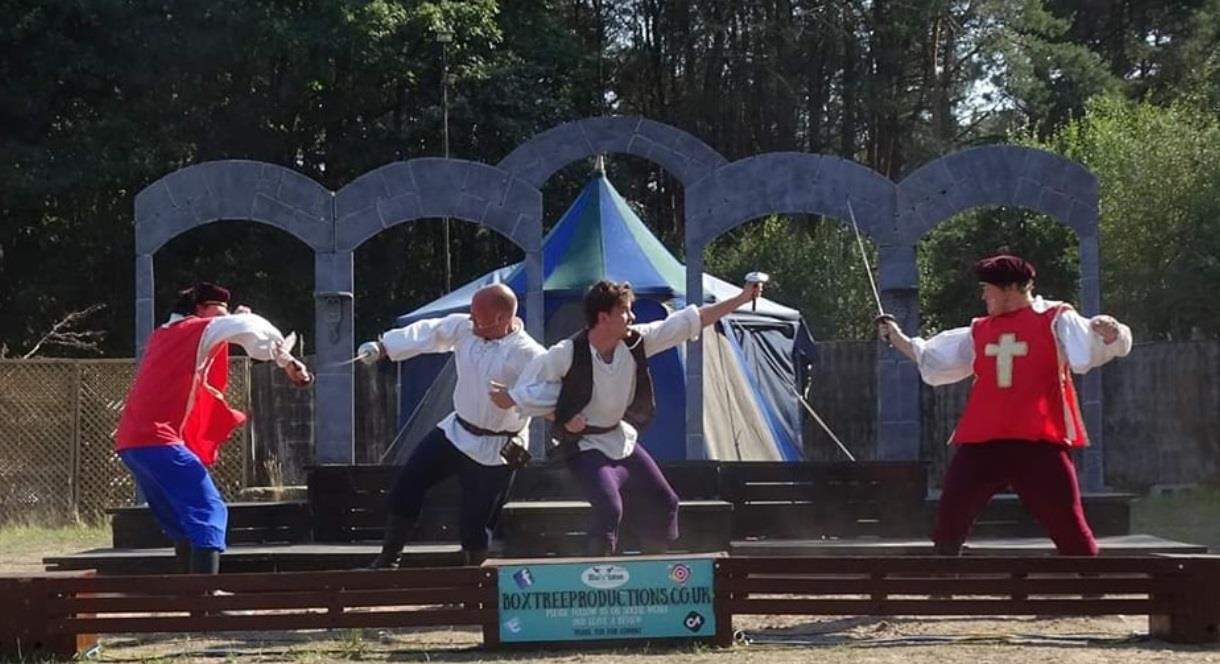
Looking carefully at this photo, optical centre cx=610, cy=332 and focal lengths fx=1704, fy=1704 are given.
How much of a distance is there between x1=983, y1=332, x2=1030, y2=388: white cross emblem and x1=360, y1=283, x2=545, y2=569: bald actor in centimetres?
204

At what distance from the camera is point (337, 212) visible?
11.1m

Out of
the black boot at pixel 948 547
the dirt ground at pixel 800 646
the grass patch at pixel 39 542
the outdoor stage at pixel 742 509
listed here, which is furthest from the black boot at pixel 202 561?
the grass patch at pixel 39 542

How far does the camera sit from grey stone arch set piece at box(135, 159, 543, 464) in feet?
36.0

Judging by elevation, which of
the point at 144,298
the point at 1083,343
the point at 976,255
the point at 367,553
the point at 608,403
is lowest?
the point at 367,553

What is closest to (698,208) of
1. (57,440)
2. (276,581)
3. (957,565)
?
(957,565)

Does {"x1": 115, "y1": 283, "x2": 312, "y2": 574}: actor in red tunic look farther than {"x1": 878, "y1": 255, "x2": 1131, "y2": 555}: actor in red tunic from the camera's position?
Yes

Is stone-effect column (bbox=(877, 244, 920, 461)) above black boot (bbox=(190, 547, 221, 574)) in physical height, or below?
above

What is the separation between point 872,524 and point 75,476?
8805 mm

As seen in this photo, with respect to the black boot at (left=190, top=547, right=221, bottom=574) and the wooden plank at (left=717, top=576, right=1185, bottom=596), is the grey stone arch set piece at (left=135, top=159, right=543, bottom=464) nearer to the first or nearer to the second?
the black boot at (left=190, top=547, right=221, bottom=574)

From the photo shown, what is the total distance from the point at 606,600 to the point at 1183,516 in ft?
33.7

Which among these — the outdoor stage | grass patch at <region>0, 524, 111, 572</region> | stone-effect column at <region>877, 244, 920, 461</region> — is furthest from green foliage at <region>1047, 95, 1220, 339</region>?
grass patch at <region>0, 524, 111, 572</region>

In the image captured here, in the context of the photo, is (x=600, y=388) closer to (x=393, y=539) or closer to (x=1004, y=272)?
(x=393, y=539)

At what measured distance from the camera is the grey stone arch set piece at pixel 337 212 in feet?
36.0

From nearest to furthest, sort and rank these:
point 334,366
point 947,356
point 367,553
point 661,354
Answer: point 947,356
point 367,553
point 334,366
point 661,354
